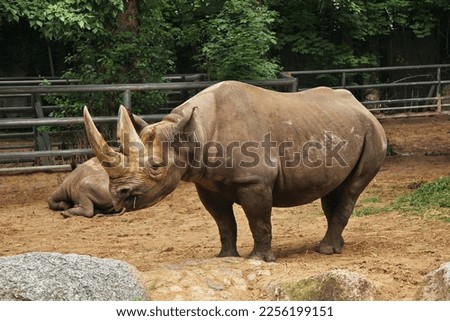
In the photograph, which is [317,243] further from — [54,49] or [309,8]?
[54,49]

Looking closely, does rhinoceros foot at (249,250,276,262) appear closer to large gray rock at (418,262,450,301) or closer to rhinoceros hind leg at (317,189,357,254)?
rhinoceros hind leg at (317,189,357,254)

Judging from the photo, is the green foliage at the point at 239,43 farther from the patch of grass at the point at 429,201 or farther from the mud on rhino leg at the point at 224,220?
the mud on rhino leg at the point at 224,220

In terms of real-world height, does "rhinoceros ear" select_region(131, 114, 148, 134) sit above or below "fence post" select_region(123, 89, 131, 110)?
above

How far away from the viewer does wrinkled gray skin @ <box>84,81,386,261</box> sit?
6.90 meters

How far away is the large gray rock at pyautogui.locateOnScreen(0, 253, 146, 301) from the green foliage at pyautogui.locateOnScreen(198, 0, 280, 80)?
8925 mm

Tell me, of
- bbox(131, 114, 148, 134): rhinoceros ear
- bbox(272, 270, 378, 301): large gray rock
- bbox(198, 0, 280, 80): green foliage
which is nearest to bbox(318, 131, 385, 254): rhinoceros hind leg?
bbox(131, 114, 148, 134): rhinoceros ear

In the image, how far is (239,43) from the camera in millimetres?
14391

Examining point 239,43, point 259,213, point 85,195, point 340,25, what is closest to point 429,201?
point 259,213

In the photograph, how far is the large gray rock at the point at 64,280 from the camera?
5297 mm

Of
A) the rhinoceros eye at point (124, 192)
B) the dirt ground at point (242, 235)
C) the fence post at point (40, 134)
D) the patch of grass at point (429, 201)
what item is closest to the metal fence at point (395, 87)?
the dirt ground at point (242, 235)

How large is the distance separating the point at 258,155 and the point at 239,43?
23.6 ft

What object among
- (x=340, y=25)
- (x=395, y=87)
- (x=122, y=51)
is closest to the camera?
(x=122, y=51)

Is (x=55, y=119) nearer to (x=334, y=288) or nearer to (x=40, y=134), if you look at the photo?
(x=40, y=134)

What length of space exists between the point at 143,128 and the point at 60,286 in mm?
2186
